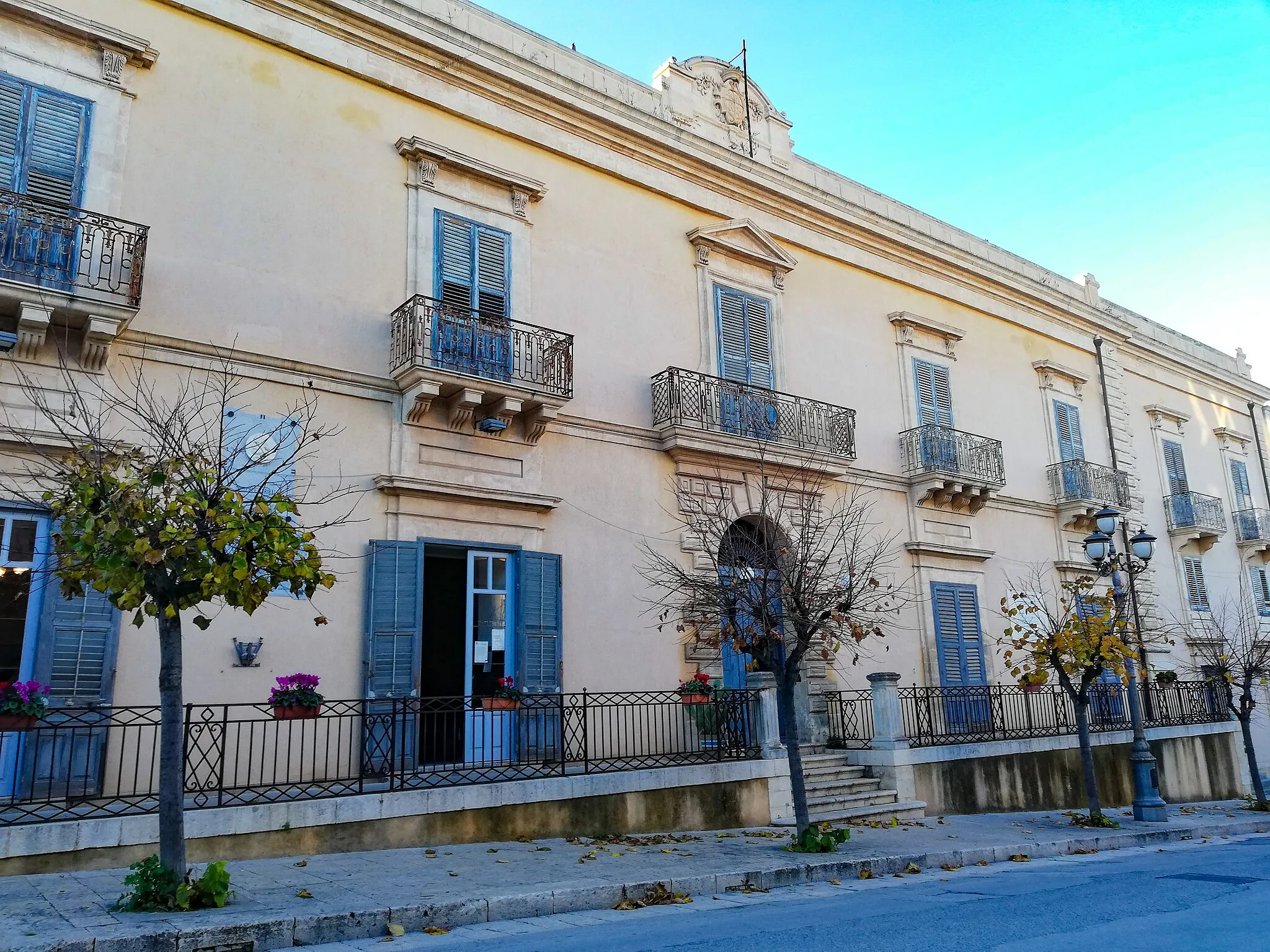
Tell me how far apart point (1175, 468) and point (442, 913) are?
23050mm

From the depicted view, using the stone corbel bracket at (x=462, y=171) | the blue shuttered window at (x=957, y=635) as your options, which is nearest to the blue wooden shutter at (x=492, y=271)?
the stone corbel bracket at (x=462, y=171)

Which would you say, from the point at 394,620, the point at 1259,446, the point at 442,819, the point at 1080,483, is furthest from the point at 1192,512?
the point at 442,819

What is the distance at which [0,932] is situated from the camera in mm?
5914

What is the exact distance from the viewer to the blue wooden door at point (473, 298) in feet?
39.1

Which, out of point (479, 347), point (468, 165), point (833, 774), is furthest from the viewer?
point (833, 774)

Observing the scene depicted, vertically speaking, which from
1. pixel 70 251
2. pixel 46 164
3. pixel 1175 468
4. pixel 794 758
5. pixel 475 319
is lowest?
pixel 794 758

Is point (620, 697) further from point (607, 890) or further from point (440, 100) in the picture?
point (440, 100)

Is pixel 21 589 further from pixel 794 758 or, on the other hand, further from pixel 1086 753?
pixel 1086 753

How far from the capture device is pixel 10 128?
33.3 ft

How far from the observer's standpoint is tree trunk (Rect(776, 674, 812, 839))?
10320mm

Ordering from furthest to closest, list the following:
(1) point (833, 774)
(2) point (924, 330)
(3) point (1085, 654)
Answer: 1. (2) point (924, 330)
2. (1) point (833, 774)
3. (3) point (1085, 654)

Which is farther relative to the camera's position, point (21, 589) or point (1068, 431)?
point (1068, 431)

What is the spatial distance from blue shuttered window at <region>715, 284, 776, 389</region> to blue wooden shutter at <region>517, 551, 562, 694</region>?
15.3 feet

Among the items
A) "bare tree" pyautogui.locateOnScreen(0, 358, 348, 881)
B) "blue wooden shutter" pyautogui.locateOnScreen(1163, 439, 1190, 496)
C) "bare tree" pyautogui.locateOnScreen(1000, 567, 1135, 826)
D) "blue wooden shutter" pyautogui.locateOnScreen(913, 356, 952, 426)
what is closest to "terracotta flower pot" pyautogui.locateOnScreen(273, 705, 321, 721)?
"bare tree" pyautogui.locateOnScreen(0, 358, 348, 881)
